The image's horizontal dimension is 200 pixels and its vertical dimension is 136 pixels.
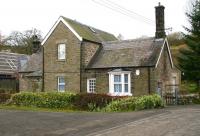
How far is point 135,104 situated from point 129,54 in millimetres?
9945

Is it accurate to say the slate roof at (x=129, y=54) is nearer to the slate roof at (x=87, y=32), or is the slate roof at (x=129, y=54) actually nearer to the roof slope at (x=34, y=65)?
the slate roof at (x=87, y=32)

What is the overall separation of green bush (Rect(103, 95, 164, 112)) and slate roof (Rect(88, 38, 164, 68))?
6.32m

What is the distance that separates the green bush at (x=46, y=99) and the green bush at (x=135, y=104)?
3.93 metres

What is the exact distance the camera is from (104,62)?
33.9 metres

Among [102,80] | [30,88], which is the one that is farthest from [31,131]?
[30,88]

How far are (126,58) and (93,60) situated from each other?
3.71 metres

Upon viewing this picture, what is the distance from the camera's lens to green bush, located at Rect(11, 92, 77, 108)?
2767 centimetres

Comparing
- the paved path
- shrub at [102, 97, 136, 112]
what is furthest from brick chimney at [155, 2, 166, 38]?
the paved path

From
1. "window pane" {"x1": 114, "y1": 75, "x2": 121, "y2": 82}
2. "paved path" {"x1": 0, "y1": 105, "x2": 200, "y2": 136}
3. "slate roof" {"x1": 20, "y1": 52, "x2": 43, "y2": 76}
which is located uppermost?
"slate roof" {"x1": 20, "y1": 52, "x2": 43, "y2": 76}

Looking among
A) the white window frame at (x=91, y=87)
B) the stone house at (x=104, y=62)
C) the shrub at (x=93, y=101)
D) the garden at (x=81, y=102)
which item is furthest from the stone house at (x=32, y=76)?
the shrub at (x=93, y=101)

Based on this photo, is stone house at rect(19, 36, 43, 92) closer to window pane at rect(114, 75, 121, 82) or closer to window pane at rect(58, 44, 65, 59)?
window pane at rect(58, 44, 65, 59)

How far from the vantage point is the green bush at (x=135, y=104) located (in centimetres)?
2419

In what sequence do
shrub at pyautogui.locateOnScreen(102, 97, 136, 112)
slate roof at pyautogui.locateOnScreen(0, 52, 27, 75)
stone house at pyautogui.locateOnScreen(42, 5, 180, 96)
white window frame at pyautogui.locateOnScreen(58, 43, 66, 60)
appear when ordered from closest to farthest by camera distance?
shrub at pyautogui.locateOnScreen(102, 97, 136, 112)
stone house at pyautogui.locateOnScreen(42, 5, 180, 96)
white window frame at pyautogui.locateOnScreen(58, 43, 66, 60)
slate roof at pyautogui.locateOnScreen(0, 52, 27, 75)

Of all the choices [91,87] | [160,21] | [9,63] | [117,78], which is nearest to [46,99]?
[91,87]
